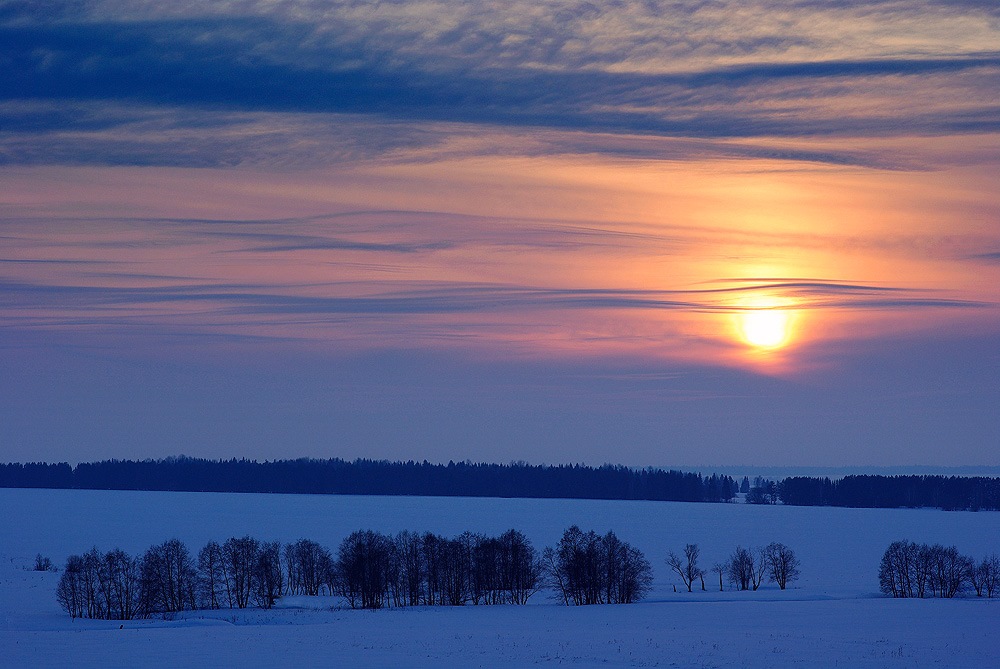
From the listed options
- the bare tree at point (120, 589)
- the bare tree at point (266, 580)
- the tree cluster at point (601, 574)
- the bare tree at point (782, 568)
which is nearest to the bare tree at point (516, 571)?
the tree cluster at point (601, 574)

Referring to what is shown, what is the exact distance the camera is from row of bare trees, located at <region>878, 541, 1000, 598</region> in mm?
86562

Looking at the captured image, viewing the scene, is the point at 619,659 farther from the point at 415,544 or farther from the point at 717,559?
the point at 717,559

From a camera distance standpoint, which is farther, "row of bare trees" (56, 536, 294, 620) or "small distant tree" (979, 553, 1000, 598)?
"small distant tree" (979, 553, 1000, 598)

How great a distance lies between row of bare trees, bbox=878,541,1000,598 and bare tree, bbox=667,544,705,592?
15.9m

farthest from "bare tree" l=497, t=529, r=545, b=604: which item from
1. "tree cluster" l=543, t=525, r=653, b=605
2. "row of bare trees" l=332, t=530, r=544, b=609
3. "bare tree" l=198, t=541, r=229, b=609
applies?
"bare tree" l=198, t=541, r=229, b=609

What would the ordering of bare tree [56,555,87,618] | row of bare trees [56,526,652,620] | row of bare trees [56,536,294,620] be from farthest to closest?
row of bare trees [56,526,652,620] → row of bare trees [56,536,294,620] → bare tree [56,555,87,618]

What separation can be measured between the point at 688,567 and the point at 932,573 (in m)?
21.1

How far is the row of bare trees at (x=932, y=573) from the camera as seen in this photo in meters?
86.6

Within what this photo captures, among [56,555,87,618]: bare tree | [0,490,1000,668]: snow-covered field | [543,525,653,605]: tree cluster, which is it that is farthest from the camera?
[543,525,653,605]: tree cluster

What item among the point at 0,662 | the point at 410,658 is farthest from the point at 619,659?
the point at 0,662

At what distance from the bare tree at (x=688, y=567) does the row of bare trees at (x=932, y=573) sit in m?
15.9

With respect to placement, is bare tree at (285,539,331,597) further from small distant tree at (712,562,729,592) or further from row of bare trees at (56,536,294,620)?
small distant tree at (712,562,729,592)

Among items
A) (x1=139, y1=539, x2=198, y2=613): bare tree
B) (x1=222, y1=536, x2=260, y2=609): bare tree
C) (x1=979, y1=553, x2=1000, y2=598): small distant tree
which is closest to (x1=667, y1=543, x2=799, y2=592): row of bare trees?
(x1=979, y1=553, x2=1000, y2=598): small distant tree

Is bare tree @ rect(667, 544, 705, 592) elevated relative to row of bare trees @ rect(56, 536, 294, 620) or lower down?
lower down
